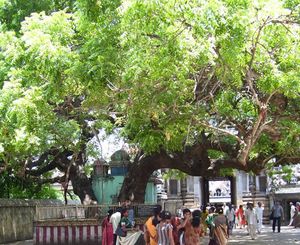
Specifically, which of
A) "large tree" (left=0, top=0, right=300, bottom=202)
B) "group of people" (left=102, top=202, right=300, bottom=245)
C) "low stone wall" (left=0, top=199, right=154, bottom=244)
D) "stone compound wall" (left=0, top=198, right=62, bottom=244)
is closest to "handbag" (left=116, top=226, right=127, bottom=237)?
"group of people" (left=102, top=202, right=300, bottom=245)

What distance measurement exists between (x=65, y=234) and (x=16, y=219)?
240 inches

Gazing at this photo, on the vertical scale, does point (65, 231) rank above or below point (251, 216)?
below

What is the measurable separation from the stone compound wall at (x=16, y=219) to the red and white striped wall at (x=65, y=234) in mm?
2876

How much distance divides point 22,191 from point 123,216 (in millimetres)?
13741

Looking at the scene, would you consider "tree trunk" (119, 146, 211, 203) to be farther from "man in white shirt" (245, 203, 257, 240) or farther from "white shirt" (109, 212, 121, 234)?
"white shirt" (109, 212, 121, 234)

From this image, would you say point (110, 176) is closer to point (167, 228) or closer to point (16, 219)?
point (16, 219)

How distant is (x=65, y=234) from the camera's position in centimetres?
1745

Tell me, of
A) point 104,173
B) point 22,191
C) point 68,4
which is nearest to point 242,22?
point 68,4

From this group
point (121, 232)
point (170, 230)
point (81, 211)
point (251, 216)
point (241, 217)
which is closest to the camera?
point (170, 230)

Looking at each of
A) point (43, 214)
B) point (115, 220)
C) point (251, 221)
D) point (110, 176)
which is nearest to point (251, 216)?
point (251, 221)

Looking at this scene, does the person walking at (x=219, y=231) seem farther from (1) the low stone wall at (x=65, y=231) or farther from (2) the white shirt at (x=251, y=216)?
(2) the white shirt at (x=251, y=216)

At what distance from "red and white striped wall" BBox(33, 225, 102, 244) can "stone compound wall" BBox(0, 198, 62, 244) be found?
9.44ft

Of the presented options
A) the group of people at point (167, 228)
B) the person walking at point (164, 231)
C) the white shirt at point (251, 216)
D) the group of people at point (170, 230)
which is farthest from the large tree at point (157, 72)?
the white shirt at point (251, 216)

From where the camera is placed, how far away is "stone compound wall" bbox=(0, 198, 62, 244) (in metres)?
21.4
